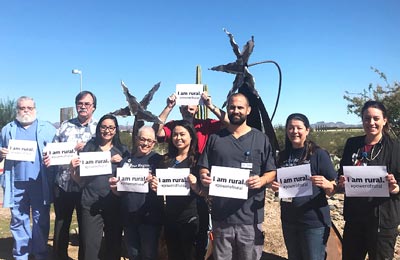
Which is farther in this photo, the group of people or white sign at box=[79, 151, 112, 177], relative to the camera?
white sign at box=[79, 151, 112, 177]

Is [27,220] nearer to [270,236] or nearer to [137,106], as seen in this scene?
[137,106]

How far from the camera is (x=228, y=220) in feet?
12.8

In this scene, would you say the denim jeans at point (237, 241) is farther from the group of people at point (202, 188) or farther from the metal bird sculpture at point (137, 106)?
the metal bird sculpture at point (137, 106)

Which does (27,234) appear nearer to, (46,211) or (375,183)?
(46,211)

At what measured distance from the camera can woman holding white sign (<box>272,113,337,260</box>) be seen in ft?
12.3

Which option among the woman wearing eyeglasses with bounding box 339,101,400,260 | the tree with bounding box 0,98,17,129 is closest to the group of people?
the woman wearing eyeglasses with bounding box 339,101,400,260

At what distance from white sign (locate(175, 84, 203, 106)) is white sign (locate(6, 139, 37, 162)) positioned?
2.28 meters

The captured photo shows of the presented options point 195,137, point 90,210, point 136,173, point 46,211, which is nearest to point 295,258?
point 195,137

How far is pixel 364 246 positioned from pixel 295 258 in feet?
2.32

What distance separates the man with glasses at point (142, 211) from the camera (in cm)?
436

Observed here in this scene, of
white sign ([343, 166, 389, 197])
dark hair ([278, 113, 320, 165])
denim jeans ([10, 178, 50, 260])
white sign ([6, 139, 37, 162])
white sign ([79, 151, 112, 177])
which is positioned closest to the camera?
white sign ([343, 166, 389, 197])

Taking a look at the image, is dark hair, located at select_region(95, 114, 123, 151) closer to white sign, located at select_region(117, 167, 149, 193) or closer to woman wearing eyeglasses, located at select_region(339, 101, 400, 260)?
Result: white sign, located at select_region(117, 167, 149, 193)

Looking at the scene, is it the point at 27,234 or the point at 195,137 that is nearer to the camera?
the point at 195,137

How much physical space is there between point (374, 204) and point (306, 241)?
2.53 feet
